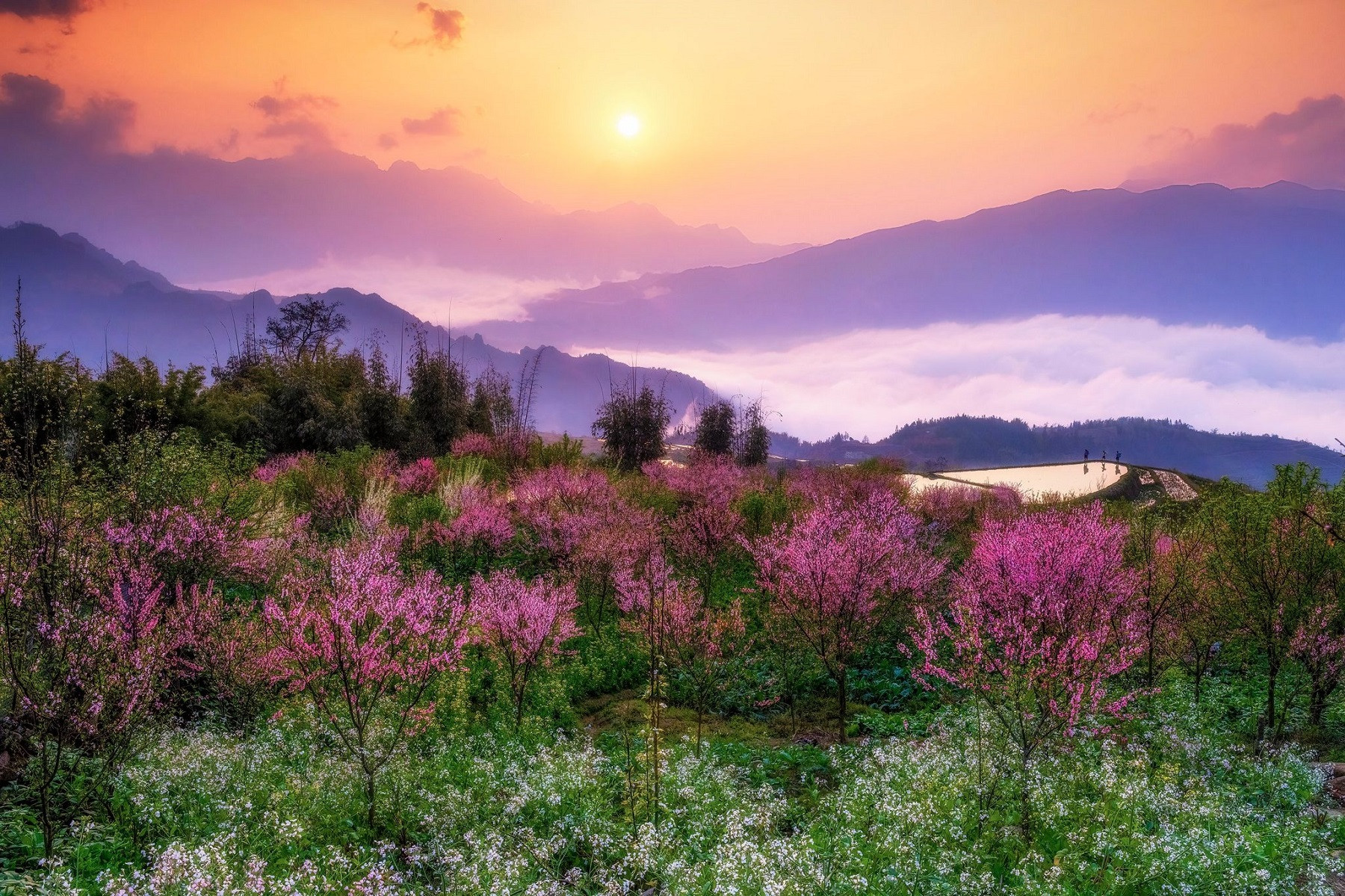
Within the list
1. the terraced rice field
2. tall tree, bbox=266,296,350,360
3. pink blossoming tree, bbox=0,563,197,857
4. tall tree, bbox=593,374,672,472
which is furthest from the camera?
tall tree, bbox=266,296,350,360

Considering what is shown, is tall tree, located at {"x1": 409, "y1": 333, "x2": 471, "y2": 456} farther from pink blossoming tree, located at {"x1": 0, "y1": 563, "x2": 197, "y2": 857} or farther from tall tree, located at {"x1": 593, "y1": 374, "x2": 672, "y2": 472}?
pink blossoming tree, located at {"x1": 0, "y1": 563, "x2": 197, "y2": 857}

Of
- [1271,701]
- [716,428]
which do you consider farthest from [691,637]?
[716,428]

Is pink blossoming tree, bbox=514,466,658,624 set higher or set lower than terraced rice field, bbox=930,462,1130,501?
lower

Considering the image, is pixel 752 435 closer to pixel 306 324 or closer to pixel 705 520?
pixel 705 520

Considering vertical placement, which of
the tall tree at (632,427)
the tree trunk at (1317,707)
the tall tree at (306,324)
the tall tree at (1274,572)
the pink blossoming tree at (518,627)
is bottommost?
the tree trunk at (1317,707)

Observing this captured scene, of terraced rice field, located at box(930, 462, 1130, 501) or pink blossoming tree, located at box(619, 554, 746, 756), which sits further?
terraced rice field, located at box(930, 462, 1130, 501)

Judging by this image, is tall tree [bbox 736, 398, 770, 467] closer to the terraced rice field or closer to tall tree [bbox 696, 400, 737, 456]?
tall tree [bbox 696, 400, 737, 456]

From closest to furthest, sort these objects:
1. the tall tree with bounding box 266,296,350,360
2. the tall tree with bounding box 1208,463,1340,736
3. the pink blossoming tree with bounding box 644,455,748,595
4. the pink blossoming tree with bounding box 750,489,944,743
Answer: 1. the tall tree with bounding box 1208,463,1340,736
2. the pink blossoming tree with bounding box 750,489,944,743
3. the pink blossoming tree with bounding box 644,455,748,595
4. the tall tree with bounding box 266,296,350,360

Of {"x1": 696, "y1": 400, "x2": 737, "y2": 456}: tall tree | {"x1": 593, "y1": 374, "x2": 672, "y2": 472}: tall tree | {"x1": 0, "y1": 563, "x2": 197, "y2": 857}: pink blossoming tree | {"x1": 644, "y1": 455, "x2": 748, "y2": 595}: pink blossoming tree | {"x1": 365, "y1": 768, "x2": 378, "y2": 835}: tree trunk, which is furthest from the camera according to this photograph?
{"x1": 696, "y1": 400, "x2": 737, "y2": 456}: tall tree

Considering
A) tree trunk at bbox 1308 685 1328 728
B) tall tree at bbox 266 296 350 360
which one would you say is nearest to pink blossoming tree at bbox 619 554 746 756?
tree trunk at bbox 1308 685 1328 728

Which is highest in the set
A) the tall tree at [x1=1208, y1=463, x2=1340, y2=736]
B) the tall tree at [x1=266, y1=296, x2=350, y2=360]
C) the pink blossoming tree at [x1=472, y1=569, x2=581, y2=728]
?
the tall tree at [x1=266, y1=296, x2=350, y2=360]

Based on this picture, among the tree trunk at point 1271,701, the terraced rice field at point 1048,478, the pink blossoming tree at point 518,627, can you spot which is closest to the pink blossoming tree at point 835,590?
the pink blossoming tree at point 518,627

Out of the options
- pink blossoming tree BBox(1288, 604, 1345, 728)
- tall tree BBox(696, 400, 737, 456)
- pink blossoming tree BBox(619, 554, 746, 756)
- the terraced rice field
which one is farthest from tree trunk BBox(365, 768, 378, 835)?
tall tree BBox(696, 400, 737, 456)

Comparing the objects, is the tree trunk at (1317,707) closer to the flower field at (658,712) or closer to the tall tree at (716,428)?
the flower field at (658,712)
